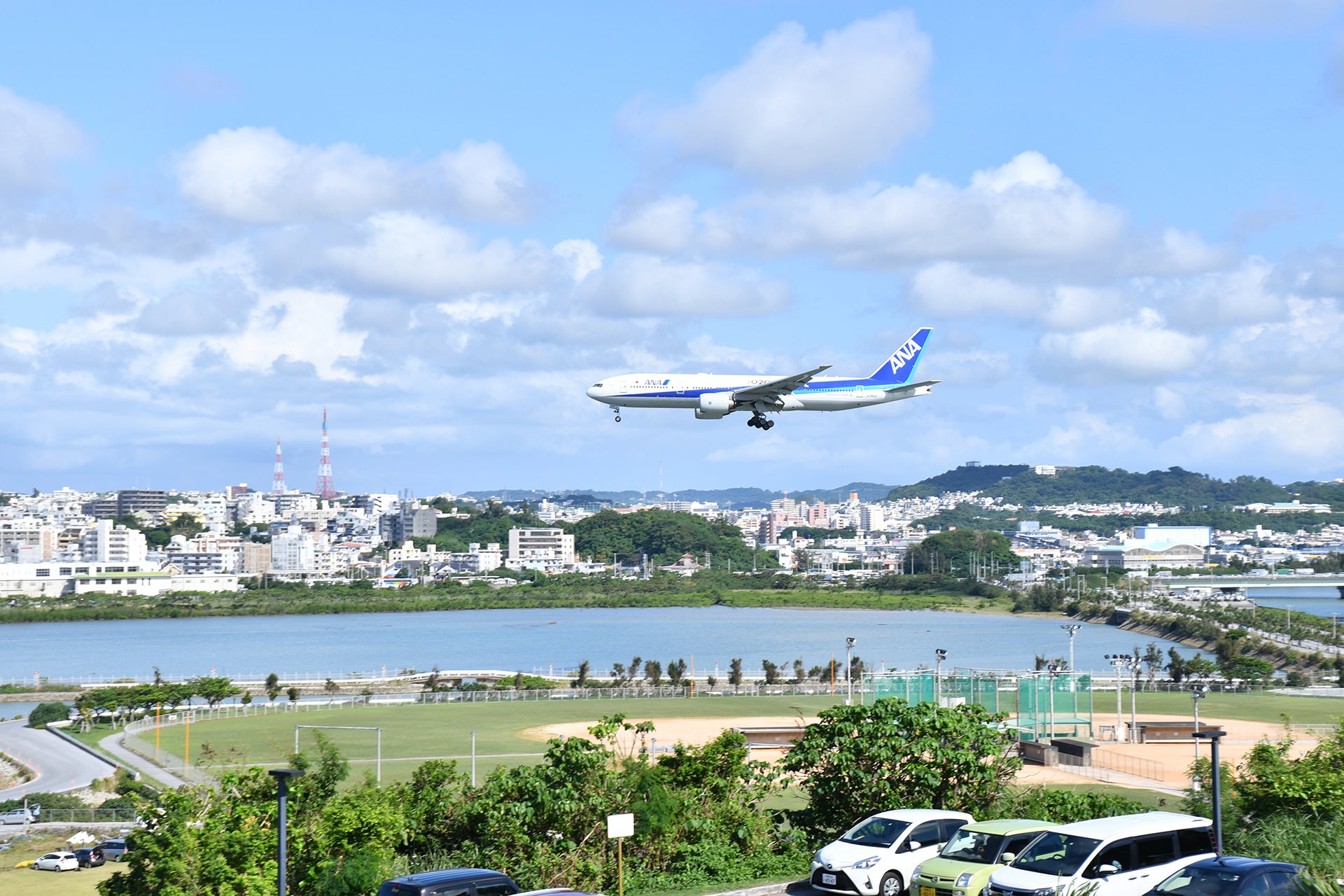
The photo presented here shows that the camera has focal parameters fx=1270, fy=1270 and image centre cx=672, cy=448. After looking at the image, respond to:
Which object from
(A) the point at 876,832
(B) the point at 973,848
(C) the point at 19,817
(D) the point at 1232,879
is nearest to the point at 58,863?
(C) the point at 19,817

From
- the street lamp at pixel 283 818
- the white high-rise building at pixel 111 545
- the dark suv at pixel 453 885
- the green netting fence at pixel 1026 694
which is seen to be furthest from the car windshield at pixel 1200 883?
the white high-rise building at pixel 111 545

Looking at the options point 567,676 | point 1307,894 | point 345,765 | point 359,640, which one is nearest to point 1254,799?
point 1307,894

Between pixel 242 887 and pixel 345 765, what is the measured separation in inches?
93.5

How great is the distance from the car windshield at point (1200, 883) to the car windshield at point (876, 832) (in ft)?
10.1

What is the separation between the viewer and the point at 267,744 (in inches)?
1415

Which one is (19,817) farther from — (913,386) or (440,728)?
(913,386)

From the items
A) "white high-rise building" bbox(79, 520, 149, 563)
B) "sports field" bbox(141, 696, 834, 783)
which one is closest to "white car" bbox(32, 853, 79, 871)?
"sports field" bbox(141, 696, 834, 783)

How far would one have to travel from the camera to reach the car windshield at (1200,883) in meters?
10.4

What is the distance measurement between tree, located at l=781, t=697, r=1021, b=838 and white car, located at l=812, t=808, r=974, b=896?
5.87 ft

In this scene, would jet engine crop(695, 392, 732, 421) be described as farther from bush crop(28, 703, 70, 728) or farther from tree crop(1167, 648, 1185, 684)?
tree crop(1167, 648, 1185, 684)

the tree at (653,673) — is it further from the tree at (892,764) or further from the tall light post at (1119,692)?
the tree at (892,764)

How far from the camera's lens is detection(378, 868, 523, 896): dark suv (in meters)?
10.6

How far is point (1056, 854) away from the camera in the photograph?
1177cm

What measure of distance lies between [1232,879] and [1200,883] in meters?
0.27
